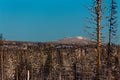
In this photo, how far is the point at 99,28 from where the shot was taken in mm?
31797

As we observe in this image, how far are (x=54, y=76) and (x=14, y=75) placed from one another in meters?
14.8

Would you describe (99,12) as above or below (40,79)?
above

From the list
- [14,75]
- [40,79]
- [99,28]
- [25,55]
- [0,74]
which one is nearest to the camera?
[99,28]

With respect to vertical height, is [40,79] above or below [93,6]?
below

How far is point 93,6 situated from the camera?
31.9 metres

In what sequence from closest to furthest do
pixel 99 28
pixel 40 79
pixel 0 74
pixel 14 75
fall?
pixel 99 28, pixel 0 74, pixel 14 75, pixel 40 79

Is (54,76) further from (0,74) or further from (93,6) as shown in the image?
(93,6)

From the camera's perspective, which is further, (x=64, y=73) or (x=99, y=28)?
(x=64, y=73)

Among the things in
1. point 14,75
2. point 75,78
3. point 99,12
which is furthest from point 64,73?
point 99,12

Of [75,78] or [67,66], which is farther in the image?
[67,66]

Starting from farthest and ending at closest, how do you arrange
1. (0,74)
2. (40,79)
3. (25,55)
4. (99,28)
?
1. (25,55)
2. (40,79)
3. (0,74)
4. (99,28)

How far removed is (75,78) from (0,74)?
46.5 metres

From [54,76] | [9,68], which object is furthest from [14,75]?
[54,76]

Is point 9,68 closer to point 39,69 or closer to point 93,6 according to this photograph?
point 39,69
